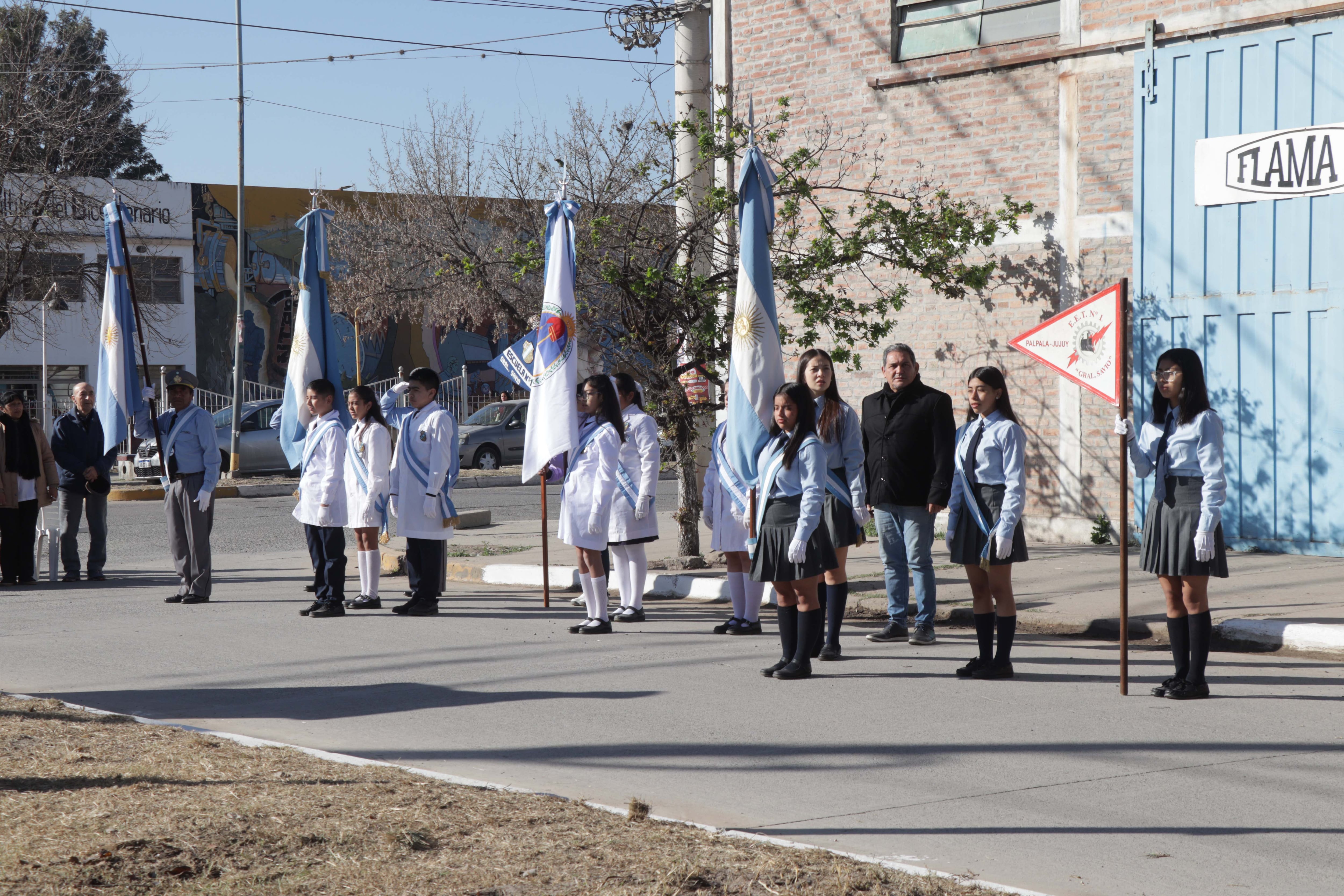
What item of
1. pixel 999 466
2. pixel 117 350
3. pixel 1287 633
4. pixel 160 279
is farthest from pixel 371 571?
pixel 160 279

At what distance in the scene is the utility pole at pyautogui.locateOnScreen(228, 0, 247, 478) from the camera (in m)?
28.4

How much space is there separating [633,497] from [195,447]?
4157mm

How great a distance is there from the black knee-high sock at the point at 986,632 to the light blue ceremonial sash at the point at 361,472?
5.22 meters

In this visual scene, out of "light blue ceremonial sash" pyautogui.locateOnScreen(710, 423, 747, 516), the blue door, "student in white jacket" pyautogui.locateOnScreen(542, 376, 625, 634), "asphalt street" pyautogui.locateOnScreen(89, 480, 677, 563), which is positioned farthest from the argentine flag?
"asphalt street" pyautogui.locateOnScreen(89, 480, 677, 563)

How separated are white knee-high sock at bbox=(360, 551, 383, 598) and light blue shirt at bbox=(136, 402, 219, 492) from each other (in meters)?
1.54

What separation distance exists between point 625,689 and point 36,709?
306 cm

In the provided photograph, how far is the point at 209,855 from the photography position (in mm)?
4586

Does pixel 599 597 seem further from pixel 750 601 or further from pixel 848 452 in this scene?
pixel 848 452

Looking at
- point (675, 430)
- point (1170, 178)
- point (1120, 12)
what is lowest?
point (675, 430)

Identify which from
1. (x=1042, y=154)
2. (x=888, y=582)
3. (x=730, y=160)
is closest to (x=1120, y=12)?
(x=1042, y=154)

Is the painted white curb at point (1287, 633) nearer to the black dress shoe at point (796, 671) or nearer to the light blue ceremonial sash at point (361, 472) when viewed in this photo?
the black dress shoe at point (796, 671)

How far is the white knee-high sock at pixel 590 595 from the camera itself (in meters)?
10.0

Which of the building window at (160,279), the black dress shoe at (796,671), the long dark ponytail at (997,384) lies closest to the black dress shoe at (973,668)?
the black dress shoe at (796,671)

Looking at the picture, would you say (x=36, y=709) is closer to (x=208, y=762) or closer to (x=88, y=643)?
(x=208, y=762)
